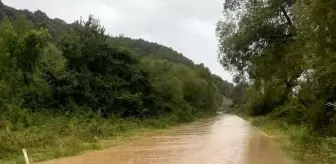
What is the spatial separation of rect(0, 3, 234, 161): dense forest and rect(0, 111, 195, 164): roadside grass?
44mm

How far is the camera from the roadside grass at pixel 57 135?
1938 cm

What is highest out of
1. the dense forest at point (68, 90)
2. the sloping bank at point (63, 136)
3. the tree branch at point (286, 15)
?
the tree branch at point (286, 15)

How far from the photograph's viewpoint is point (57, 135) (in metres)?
Result: 24.1

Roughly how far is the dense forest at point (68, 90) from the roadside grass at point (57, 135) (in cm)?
4

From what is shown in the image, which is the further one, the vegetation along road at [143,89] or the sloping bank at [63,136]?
the sloping bank at [63,136]

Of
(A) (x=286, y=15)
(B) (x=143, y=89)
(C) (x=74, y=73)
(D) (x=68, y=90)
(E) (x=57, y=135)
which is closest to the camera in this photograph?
(A) (x=286, y=15)

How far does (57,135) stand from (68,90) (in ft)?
37.0

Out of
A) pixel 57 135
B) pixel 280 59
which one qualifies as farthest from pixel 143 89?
pixel 280 59

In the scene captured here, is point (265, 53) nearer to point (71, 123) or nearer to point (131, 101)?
point (71, 123)

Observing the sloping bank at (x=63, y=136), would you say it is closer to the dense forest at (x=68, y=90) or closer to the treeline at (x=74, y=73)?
the dense forest at (x=68, y=90)

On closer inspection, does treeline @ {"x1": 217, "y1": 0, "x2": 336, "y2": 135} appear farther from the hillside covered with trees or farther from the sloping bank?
the sloping bank

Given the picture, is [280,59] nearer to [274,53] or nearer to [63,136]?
[274,53]

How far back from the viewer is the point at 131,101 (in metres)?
42.0

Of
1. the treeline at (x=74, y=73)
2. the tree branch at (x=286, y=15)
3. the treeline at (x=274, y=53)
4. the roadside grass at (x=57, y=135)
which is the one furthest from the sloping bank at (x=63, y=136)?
the tree branch at (x=286, y=15)
